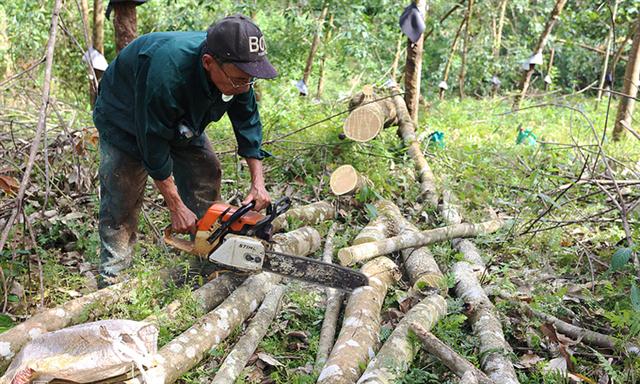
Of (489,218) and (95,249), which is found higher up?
(95,249)

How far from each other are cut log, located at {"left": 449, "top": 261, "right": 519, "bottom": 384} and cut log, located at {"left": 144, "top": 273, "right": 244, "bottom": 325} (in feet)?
4.45

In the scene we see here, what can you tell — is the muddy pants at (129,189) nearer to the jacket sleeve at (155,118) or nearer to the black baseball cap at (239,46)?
the jacket sleeve at (155,118)

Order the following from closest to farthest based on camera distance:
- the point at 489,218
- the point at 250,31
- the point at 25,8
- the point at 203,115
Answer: the point at 250,31
the point at 203,115
the point at 489,218
the point at 25,8

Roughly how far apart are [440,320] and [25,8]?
29.8ft

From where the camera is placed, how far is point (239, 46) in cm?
280

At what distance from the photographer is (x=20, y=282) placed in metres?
3.55

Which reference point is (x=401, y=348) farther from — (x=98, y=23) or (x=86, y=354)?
(x=98, y=23)

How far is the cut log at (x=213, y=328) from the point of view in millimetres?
2531

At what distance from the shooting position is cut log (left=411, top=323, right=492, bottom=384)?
2424mm

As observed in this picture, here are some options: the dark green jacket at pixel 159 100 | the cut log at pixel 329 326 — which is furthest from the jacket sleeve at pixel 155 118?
the cut log at pixel 329 326

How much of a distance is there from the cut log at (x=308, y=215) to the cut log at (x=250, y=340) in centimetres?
91

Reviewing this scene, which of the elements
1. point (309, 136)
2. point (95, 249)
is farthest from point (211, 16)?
point (95, 249)

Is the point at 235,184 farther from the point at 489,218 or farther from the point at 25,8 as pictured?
the point at 25,8

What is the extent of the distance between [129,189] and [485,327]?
2239 millimetres
